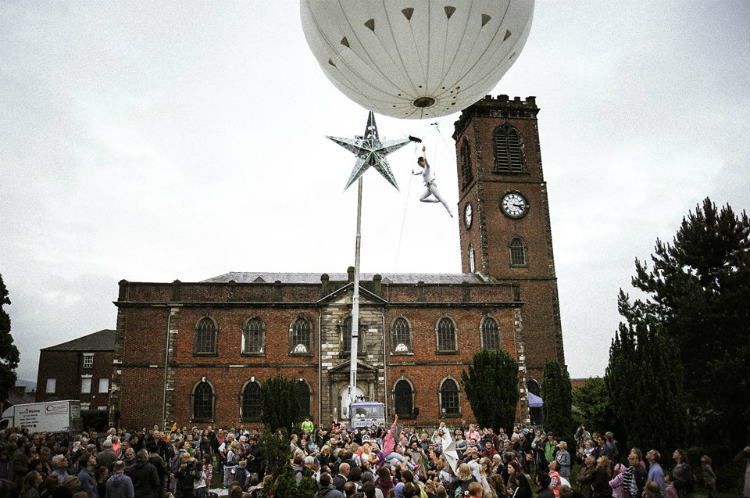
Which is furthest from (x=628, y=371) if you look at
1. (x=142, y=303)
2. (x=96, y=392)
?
(x=96, y=392)

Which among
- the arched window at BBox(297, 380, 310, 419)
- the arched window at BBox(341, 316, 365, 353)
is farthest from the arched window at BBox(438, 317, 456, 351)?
the arched window at BBox(297, 380, 310, 419)

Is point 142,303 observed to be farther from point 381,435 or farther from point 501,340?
point 501,340

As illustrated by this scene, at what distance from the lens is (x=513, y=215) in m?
34.4

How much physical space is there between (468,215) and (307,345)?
49.6ft

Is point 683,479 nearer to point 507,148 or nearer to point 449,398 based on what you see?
point 449,398

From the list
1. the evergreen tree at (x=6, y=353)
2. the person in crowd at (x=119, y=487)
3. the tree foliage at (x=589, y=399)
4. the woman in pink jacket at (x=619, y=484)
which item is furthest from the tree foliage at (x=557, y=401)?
the evergreen tree at (x=6, y=353)

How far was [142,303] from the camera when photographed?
27703mm

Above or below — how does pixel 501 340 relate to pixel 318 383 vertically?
above

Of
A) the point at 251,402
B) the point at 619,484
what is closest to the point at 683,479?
the point at 619,484

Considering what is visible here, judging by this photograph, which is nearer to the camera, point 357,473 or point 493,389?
point 357,473

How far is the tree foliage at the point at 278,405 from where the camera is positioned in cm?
2062

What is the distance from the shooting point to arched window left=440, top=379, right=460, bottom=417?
28.0m

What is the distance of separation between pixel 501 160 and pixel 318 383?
751 inches

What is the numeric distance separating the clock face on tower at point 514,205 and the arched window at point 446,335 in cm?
922
